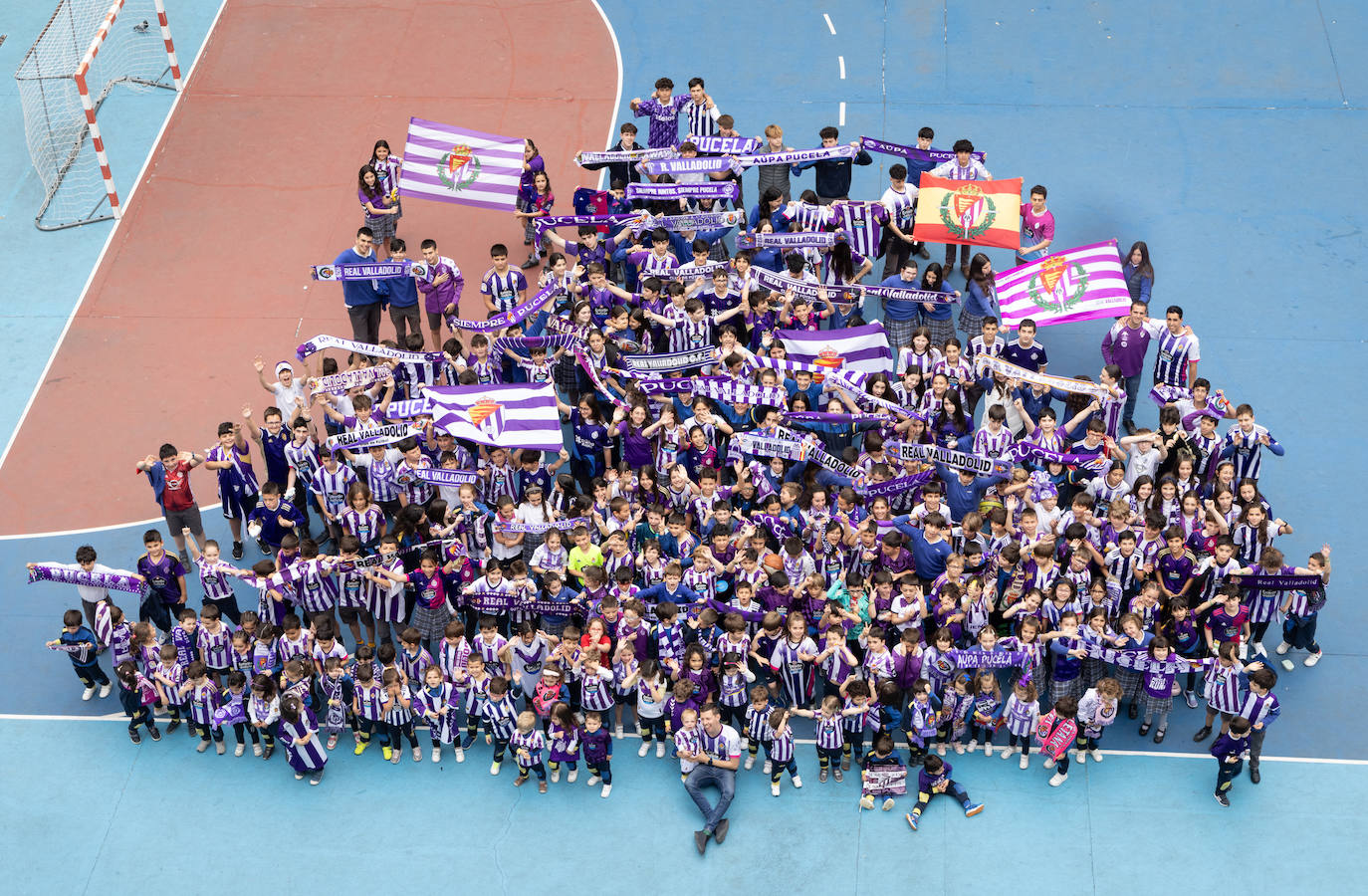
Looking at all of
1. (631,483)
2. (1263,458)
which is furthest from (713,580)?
(1263,458)

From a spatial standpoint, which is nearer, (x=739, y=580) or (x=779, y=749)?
(x=779, y=749)

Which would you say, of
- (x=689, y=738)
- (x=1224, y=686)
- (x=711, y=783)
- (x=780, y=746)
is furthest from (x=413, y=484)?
(x=1224, y=686)

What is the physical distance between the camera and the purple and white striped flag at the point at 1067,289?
21.5m

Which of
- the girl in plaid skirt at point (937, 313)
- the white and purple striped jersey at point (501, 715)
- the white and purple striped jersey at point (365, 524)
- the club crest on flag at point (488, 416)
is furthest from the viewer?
the girl in plaid skirt at point (937, 313)

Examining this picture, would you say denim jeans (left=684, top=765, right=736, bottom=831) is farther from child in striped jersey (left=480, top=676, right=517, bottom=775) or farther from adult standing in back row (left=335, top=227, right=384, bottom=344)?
adult standing in back row (left=335, top=227, right=384, bottom=344)

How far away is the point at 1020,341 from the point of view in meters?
20.7

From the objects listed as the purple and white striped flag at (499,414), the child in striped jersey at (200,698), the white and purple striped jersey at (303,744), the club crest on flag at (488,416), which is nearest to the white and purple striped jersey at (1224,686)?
the purple and white striped flag at (499,414)

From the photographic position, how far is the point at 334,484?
1953 cm

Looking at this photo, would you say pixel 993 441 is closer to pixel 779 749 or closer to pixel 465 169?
pixel 779 749

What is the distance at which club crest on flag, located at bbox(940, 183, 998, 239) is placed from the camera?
910 inches

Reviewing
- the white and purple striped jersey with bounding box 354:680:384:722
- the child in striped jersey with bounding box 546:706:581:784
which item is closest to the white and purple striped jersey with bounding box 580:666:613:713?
the child in striped jersey with bounding box 546:706:581:784

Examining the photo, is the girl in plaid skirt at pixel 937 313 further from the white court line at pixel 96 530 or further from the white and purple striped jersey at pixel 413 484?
the white court line at pixel 96 530

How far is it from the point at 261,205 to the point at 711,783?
572 inches

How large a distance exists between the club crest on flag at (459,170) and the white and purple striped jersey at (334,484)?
257 inches
